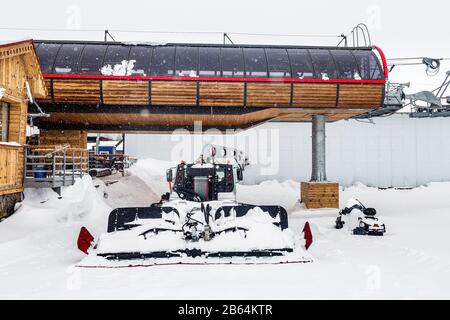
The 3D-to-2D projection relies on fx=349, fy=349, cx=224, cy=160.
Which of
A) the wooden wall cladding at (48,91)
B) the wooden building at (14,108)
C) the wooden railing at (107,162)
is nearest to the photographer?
the wooden building at (14,108)

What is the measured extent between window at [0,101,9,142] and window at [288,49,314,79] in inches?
441

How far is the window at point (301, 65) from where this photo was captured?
50.8 ft

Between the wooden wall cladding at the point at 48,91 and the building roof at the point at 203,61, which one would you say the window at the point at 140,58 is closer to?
the building roof at the point at 203,61

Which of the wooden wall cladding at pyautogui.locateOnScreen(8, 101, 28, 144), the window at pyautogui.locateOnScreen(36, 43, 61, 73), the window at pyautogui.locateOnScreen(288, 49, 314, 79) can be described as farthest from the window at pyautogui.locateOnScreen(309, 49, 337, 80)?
the wooden wall cladding at pyautogui.locateOnScreen(8, 101, 28, 144)

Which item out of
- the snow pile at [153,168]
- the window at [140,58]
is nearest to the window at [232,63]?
the window at [140,58]

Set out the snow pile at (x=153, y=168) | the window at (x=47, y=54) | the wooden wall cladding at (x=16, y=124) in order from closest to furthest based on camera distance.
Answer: the wooden wall cladding at (x=16, y=124)
the window at (x=47, y=54)
the snow pile at (x=153, y=168)

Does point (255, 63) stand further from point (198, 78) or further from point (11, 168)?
point (11, 168)

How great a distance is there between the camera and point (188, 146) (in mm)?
34750

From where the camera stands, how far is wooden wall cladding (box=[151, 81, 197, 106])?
1503cm

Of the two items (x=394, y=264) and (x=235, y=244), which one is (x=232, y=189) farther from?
(x=394, y=264)

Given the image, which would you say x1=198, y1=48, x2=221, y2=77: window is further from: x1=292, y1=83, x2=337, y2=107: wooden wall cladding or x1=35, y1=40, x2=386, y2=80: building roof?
x1=292, y1=83, x2=337, y2=107: wooden wall cladding

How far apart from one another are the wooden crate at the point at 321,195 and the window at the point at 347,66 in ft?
16.3

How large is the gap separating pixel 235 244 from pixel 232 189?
12.2ft
